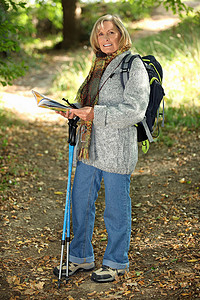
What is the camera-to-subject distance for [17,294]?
10.0 feet

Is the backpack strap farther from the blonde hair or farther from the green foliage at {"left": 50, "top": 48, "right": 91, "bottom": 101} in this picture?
the green foliage at {"left": 50, "top": 48, "right": 91, "bottom": 101}

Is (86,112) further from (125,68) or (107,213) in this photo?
(107,213)

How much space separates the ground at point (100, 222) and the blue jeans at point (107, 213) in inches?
8.6

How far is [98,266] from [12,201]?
72.0 inches

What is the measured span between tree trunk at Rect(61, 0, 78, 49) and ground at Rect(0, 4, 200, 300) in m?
9.22

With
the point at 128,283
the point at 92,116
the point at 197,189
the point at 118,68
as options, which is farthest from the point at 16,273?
the point at 197,189

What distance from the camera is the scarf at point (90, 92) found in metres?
2.90

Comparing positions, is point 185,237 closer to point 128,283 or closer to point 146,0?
point 128,283

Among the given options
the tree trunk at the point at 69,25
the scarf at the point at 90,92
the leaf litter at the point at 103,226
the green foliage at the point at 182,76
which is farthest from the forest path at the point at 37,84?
the scarf at the point at 90,92

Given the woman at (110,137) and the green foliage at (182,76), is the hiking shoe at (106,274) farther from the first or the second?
the green foliage at (182,76)

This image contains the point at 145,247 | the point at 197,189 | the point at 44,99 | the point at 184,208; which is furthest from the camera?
the point at 197,189

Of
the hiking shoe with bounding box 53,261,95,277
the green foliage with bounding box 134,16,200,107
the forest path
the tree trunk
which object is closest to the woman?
the hiking shoe with bounding box 53,261,95,277

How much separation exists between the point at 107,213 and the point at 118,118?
2.75ft

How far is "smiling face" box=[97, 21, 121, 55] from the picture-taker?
112 inches
